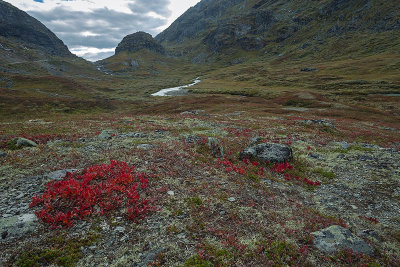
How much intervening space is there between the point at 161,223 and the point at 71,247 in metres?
3.59

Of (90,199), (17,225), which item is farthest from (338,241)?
(17,225)

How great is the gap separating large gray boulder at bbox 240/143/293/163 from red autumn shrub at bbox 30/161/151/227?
10.4 meters

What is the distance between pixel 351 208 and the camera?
12766mm

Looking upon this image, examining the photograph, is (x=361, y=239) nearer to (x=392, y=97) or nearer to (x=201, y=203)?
A: (x=201, y=203)

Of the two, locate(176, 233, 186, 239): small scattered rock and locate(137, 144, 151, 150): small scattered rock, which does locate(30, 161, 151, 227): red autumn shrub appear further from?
locate(137, 144, 151, 150): small scattered rock

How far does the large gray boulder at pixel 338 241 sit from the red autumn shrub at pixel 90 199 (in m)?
8.20

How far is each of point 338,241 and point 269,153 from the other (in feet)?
34.3

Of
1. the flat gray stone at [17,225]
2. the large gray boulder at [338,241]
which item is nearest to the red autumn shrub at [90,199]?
the flat gray stone at [17,225]

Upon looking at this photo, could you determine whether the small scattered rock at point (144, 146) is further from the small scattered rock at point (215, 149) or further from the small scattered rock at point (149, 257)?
the small scattered rock at point (149, 257)

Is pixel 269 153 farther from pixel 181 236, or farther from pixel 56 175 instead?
pixel 56 175

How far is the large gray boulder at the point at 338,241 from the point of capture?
876cm

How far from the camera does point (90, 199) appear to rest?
1022cm

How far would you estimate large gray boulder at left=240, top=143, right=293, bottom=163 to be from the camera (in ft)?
61.4

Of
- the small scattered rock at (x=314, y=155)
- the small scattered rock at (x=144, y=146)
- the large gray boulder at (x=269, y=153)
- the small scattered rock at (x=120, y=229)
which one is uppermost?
the small scattered rock at (x=120, y=229)
